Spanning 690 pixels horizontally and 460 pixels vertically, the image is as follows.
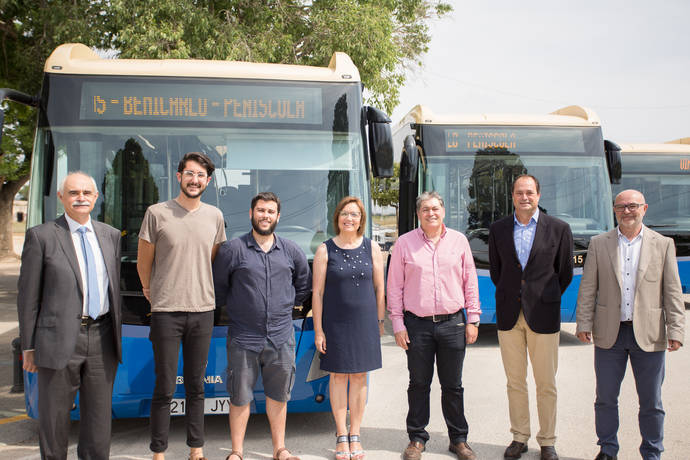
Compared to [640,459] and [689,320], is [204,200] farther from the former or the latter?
[689,320]

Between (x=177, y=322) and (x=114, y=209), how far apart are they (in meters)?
1.18

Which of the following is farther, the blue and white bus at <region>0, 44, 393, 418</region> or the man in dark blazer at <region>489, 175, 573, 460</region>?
the blue and white bus at <region>0, 44, 393, 418</region>

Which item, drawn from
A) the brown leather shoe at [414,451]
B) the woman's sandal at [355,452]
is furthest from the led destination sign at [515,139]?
the woman's sandal at [355,452]

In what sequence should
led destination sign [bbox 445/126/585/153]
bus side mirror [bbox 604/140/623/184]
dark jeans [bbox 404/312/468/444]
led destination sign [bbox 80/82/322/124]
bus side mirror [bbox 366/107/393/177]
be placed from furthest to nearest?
bus side mirror [bbox 604/140/623/184] → led destination sign [bbox 445/126/585/153] → bus side mirror [bbox 366/107/393/177] → led destination sign [bbox 80/82/322/124] → dark jeans [bbox 404/312/468/444]

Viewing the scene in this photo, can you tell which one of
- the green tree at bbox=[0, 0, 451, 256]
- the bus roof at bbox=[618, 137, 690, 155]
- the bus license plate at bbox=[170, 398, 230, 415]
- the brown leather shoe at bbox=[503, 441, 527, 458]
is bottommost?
the brown leather shoe at bbox=[503, 441, 527, 458]

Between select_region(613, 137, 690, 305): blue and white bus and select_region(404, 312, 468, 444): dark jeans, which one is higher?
select_region(613, 137, 690, 305): blue and white bus

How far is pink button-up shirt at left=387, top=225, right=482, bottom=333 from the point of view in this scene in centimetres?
440

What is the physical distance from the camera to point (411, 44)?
701 inches

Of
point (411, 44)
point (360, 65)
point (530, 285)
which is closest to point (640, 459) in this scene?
point (530, 285)

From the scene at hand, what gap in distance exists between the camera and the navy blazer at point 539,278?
4461mm

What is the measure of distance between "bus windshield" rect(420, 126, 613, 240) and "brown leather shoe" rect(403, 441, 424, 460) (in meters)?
4.37

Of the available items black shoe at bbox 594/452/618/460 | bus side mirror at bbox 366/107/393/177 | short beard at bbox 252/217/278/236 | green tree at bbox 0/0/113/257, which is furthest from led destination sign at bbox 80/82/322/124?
green tree at bbox 0/0/113/257

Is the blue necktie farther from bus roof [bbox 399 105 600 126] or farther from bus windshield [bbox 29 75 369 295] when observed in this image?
bus roof [bbox 399 105 600 126]

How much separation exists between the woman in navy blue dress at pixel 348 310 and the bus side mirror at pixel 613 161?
595 centimetres
